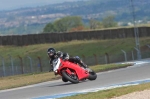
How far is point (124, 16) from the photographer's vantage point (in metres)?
190

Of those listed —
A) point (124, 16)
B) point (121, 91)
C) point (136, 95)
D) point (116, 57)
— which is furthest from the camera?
point (124, 16)

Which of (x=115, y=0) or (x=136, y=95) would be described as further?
A: (x=115, y=0)

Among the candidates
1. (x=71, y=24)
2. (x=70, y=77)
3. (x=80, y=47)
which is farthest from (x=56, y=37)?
(x=71, y=24)

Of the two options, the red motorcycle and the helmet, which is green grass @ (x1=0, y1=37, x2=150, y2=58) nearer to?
the red motorcycle

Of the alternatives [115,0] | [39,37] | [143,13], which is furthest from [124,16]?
[39,37]

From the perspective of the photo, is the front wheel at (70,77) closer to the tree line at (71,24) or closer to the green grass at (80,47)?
the green grass at (80,47)

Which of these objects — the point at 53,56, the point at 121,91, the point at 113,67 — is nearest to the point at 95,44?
the point at 113,67

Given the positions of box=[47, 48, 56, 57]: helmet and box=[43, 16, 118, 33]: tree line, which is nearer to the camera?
box=[47, 48, 56, 57]: helmet

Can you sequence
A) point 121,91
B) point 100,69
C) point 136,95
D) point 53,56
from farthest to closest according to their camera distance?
point 100,69 → point 53,56 → point 121,91 → point 136,95

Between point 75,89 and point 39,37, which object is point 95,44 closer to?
point 39,37

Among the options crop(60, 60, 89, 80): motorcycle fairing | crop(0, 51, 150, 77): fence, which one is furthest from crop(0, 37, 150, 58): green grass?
crop(60, 60, 89, 80): motorcycle fairing

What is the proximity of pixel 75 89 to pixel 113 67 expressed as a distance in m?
12.9

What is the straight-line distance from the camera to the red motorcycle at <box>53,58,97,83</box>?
911 inches

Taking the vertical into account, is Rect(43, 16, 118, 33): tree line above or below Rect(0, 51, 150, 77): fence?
above
